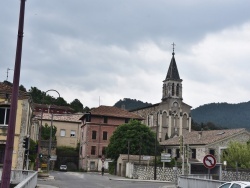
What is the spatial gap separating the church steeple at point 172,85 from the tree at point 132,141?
39.8 meters

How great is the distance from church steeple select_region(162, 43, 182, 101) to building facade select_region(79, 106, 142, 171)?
27.3 meters

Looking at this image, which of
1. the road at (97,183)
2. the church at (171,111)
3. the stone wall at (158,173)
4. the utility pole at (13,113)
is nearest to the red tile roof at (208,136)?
the stone wall at (158,173)

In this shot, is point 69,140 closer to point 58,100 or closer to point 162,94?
point 162,94

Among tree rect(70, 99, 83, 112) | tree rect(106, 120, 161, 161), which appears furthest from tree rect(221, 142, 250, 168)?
tree rect(70, 99, 83, 112)

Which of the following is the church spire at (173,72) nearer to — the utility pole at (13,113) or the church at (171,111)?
the church at (171,111)

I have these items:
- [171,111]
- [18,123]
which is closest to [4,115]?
[18,123]

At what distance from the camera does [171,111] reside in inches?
3871

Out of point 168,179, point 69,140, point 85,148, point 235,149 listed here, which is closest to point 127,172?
point 168,179

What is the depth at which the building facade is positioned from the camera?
72188 mm

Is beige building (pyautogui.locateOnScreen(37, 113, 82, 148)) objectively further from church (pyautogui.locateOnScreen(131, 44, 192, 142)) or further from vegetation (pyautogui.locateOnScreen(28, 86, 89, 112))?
vegetation (pyautogui.locateOnScreen(28, 86, 89, 112))

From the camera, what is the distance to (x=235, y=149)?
53.5m

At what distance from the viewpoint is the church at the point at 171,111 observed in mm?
96062

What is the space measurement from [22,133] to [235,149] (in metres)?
32.4

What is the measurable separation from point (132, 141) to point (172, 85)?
44.7m
